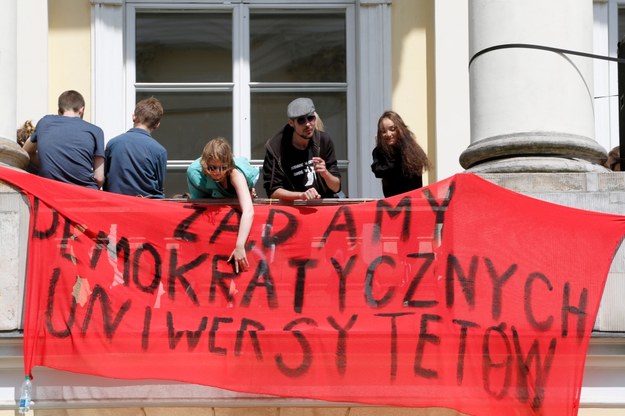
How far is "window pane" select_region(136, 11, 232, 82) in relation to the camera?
1212 cm

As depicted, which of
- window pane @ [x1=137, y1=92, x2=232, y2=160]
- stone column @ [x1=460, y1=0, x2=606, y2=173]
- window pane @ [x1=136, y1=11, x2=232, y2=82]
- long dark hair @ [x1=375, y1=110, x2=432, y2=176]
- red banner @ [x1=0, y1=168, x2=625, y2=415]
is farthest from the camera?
window pane @ [x1=136, y1=11, x2=232, y2=82]

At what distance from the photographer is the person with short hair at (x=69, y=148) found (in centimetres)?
930

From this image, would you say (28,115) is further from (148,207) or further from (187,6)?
(148,207)

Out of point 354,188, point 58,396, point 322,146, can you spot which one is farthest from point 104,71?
point 58,396

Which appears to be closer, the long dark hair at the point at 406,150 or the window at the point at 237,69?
the long dark hair at the point at 406,150

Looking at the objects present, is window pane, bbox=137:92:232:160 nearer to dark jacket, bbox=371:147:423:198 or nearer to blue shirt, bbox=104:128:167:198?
blue shirt, bbox=104:128:167:198

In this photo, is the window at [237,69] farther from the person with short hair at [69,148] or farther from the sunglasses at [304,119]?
the sunglasses at [304,119]

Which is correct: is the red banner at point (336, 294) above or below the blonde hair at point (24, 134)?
below

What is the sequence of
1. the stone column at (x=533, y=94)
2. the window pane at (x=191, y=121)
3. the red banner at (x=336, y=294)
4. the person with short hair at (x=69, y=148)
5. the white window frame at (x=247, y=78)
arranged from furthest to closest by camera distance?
the window pane at (x=191, y=121) < the white window frame at (x=247, y=78) < the person with short hair at (x=69, y=148) < the stone column at (x=533, y=94) < the red banner at (x=336, y=294)

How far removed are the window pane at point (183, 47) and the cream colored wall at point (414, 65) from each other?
4.75ft

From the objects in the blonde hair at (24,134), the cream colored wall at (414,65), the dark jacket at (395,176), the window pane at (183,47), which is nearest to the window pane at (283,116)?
the window pane at (183,47)

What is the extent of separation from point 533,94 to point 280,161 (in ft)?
5.64

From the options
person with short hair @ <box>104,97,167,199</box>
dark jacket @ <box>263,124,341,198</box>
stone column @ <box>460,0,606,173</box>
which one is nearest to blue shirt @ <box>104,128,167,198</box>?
person with short hair @ <box>104,97,167,199</box>

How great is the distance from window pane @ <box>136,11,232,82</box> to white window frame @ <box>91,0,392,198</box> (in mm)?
99
